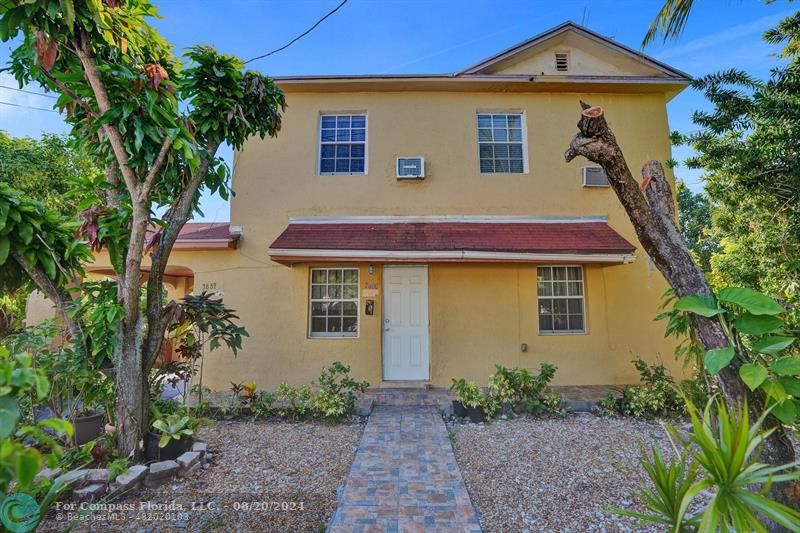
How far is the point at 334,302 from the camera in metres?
8.02

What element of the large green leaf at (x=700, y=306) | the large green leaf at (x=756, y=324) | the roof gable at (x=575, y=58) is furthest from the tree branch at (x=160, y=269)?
Result: the roof gable at (x=575, y=58)

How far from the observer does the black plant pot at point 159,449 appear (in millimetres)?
4141

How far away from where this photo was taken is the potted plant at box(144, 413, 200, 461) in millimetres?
4137

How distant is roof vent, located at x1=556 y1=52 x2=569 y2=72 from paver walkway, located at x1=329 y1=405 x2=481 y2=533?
9.41m

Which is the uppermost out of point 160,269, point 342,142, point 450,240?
point 342,142

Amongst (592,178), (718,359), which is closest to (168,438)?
(718,359)

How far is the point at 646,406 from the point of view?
594 cm

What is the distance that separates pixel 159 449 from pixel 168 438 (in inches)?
9.2

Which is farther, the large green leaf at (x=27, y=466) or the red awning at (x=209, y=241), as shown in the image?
the red awning at (x=209, y=241)

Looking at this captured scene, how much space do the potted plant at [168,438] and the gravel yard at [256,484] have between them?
0.41 m

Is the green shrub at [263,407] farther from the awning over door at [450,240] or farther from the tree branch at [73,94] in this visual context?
the tree branch at [73,94]

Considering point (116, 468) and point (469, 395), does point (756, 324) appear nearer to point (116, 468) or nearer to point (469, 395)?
point (469, 395)

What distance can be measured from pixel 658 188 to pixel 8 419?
491 cm

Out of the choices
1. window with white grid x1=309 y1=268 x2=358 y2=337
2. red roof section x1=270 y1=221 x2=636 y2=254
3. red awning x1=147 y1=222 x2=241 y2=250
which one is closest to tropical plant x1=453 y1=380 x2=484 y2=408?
red roof section x1=270 y1=221 x2=636 y2=254
